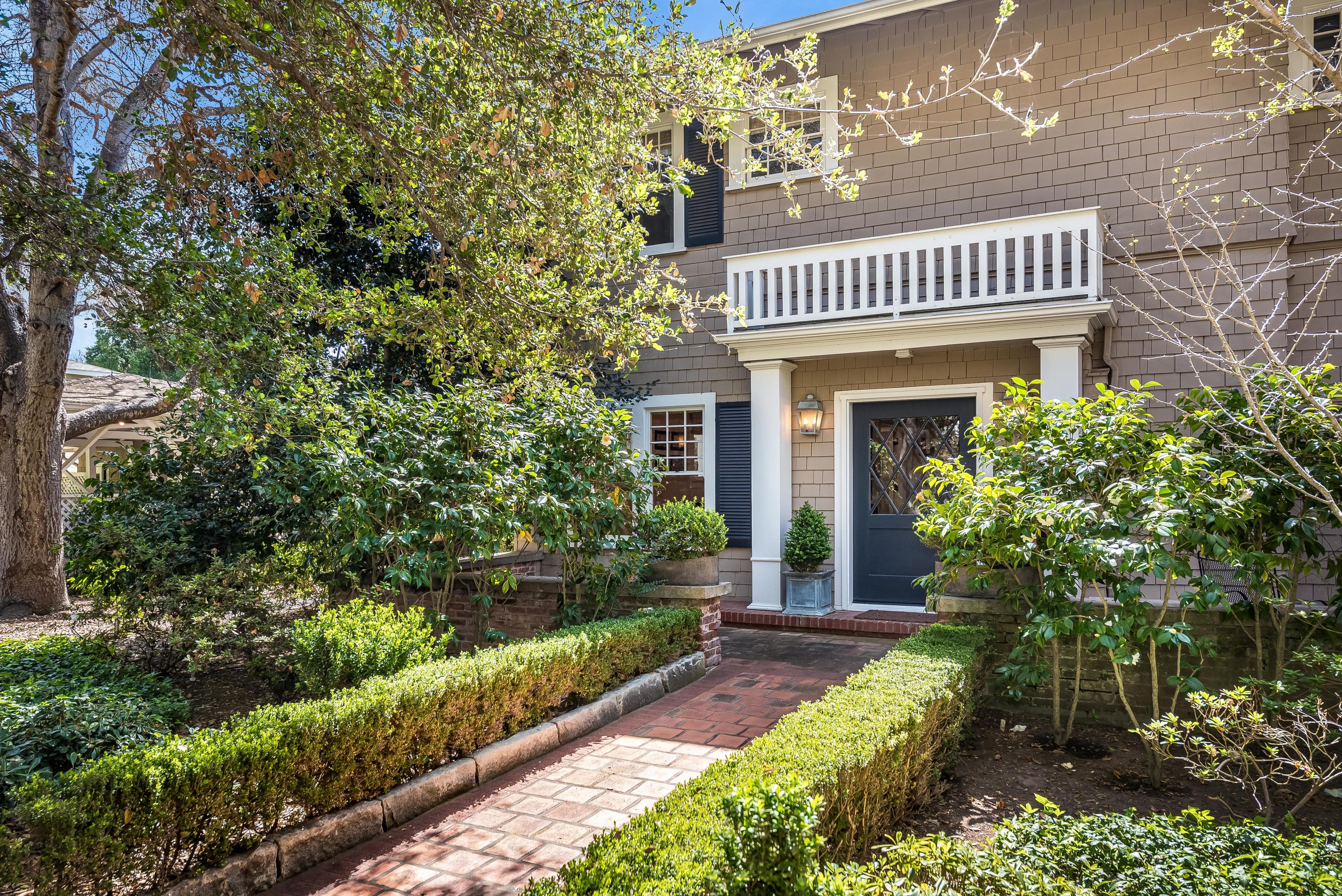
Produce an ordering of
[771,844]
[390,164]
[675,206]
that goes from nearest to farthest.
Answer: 1. [771,844]
2. [390,164]
3. [675,206]

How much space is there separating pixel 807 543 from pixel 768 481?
0.85 metres

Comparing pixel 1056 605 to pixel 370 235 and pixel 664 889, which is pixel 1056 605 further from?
pixel 370 235

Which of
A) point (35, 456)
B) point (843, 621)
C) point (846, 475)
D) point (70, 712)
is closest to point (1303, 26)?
point (846, 475)

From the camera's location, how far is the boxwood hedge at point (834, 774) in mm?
2156

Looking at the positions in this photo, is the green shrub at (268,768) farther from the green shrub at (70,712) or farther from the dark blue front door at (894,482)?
the dark blue front door at (894,482)

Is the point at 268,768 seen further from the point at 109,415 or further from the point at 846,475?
the point at 109,415

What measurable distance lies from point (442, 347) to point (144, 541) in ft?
8.29

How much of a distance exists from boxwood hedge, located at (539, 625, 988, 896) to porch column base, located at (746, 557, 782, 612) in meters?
4.33

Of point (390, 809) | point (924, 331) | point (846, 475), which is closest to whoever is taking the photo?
point (390, 809)

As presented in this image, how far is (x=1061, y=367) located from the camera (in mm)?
7434

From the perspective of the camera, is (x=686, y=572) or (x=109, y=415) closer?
Result: (x=686, y=572)

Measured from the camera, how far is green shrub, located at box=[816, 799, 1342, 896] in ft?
6.68

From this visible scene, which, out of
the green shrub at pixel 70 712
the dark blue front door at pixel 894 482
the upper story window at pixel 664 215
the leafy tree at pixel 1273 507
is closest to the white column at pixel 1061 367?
the dark blue front door at pixel 894 482

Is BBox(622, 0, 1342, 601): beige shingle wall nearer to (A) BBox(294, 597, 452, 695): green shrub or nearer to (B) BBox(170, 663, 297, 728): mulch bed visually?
(B) BBox(170, 663, 297, 728): mulch bed
